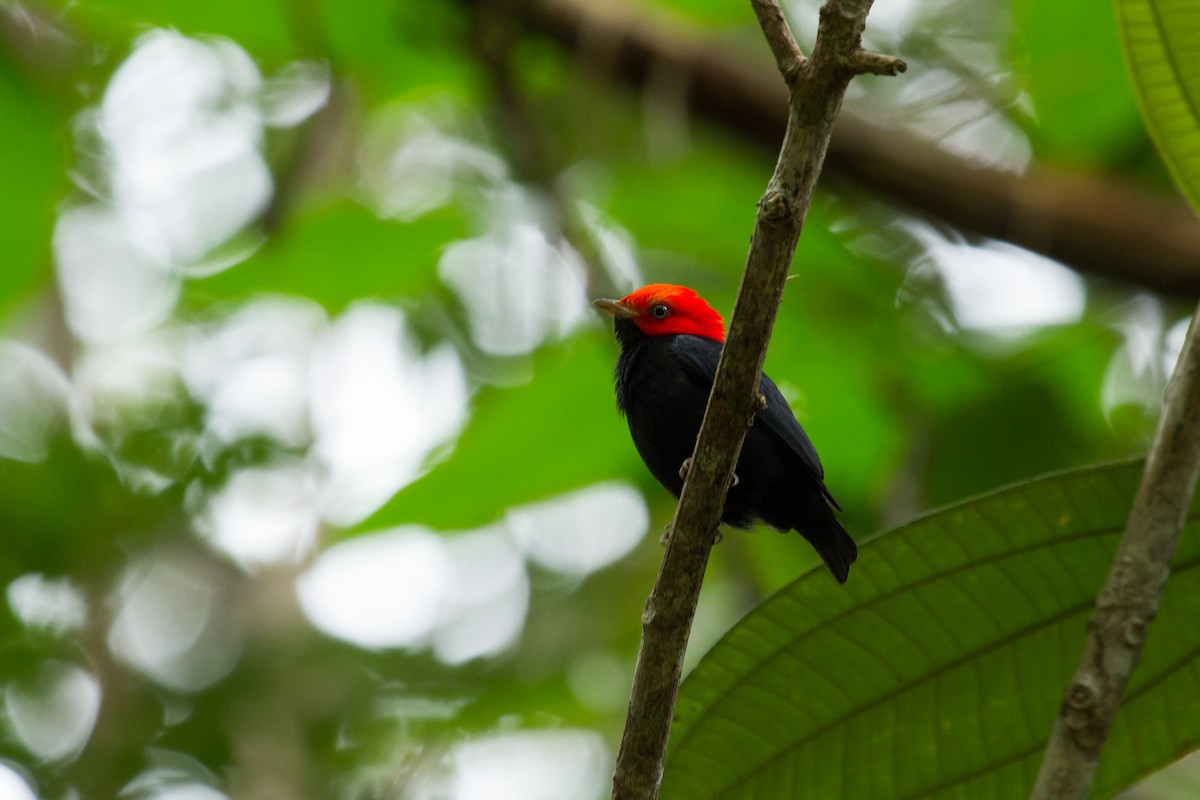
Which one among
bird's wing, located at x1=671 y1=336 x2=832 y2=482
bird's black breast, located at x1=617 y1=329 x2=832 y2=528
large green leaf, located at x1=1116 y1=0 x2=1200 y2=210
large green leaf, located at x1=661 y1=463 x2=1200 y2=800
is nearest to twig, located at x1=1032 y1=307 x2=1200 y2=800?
large green leaf, located at x1=661 y1=463 x2=1200 y2=800

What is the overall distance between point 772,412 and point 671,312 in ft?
2.73

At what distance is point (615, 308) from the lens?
407cm

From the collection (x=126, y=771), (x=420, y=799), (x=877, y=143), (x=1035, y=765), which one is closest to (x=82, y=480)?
(x=126, y=771)

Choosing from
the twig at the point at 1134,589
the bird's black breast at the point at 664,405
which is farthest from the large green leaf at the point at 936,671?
the bird's black breast at the point at 664,405

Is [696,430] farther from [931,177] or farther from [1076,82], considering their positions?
[1076,82]

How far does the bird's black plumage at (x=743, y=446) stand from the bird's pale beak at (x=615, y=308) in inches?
10.0

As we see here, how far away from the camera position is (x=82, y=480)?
185 inches

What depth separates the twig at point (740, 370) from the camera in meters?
1.87

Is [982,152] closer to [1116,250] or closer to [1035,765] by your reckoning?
[1116,250]

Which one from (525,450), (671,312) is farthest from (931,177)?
(525,450)

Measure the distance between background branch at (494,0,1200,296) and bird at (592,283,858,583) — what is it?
996mm

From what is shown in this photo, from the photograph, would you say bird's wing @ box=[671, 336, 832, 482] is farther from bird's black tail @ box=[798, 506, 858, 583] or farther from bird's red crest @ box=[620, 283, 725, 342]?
bird's red crest @ box=[620, 283, 725, 342]

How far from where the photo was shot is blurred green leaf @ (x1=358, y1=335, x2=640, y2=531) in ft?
12.7

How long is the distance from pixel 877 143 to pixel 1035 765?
8.42ft
